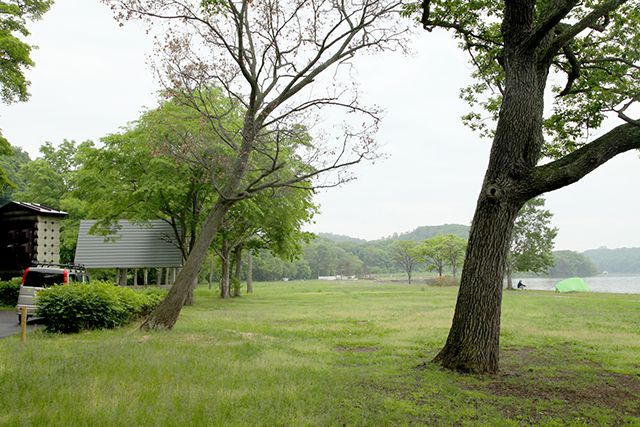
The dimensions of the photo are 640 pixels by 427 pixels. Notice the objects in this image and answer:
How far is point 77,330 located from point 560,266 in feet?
483

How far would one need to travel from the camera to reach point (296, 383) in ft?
23.6

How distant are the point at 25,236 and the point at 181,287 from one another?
549 inches

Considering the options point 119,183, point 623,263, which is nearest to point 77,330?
point 119,183

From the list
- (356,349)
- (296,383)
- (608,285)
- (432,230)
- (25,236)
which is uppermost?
(432,230)

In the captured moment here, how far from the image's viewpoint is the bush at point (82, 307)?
1213cm

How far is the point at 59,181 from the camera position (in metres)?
45.8

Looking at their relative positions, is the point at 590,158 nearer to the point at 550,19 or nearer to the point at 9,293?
the point at 550,19

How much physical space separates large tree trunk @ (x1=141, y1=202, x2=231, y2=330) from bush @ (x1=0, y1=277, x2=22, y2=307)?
39.2 ft

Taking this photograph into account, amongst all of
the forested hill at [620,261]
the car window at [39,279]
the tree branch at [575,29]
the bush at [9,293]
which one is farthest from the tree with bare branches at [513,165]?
the forested hill at [620,261]

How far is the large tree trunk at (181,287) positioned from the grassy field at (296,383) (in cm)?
81

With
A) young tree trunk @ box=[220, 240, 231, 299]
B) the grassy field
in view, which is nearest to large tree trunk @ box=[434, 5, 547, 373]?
the grassy field

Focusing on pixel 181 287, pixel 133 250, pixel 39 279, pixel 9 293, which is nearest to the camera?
pixel 181 287

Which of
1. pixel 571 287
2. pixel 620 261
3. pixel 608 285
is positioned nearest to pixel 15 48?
pixel 571 287

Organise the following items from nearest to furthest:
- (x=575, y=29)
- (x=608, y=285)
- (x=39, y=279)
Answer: (x=575, y=29) < (x=39, y=279) < (x=608, y=285)
